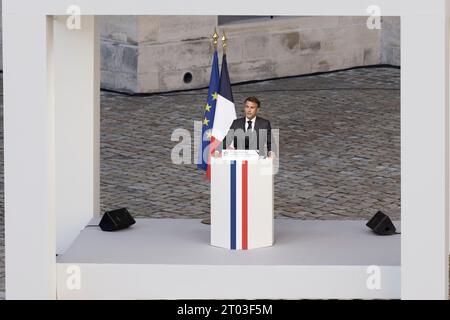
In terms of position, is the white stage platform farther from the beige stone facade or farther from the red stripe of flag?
the beige stone facade

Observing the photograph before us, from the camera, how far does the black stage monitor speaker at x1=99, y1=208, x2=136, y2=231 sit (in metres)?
16.0

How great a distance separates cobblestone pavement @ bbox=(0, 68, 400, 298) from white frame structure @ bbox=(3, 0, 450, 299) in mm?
3100

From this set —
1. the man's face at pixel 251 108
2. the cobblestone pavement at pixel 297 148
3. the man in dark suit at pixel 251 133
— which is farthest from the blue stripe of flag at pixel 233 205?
the cobblestone pavement at pixel 297 148

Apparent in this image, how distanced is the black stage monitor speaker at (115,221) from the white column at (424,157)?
366cm

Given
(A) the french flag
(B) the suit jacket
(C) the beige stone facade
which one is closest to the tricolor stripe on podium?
(B) the suit jacket

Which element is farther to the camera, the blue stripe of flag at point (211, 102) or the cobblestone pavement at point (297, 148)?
the cobblestone pavement at point (297, 148)

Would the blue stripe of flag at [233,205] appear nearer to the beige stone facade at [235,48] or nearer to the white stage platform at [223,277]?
the white stage platform at [223,277]

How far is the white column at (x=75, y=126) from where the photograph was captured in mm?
16125

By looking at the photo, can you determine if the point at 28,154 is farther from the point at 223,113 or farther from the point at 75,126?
the point at 223,113

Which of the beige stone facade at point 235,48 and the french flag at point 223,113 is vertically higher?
the beige stone facade at point 235,48

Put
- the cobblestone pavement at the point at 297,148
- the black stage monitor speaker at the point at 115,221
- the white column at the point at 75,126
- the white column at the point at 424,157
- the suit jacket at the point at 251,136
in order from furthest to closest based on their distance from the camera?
1. the cobblestone pavement at the point at 297,148
2. the white column at the point at 75,126
3. the black stage monitor speaker at the point at 115,221
4. the suit jacket at the point at 251,136
5. the white column at the point at 424,157

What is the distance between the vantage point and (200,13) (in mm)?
13328

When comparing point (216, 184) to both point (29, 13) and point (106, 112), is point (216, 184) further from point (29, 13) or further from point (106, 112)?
point (106, 112)
